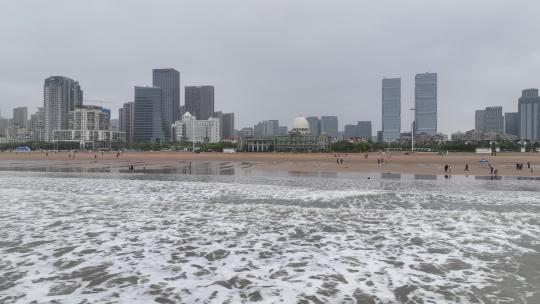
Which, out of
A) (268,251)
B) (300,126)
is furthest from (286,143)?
(268,251)

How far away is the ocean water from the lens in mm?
6793

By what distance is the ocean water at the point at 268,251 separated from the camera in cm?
679

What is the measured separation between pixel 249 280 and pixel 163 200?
1156cm

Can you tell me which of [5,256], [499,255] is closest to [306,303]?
[499,255]

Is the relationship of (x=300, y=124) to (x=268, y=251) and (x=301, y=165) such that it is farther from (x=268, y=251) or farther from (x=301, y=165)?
(x=268, y=251)

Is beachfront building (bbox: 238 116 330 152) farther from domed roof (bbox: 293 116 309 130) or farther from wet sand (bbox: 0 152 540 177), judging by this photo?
wet sand (bbox: 0 152 540 177)

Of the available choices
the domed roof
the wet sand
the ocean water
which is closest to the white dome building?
the domed roof

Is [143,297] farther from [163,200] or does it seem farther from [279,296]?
[163,200]

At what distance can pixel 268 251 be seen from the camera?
370 inches

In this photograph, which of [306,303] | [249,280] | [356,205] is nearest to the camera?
[306,303]

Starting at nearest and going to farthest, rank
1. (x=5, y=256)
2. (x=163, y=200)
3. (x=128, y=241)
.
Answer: (x=5, y=256), (x=128, y=241), (x=163, y=200)

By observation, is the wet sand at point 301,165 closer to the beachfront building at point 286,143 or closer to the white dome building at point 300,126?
the beachfront building at point 286,143

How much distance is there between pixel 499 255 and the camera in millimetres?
9078

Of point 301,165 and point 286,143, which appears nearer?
point 301,165
